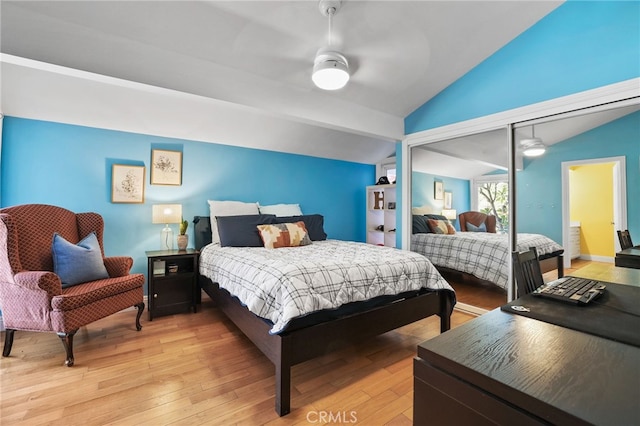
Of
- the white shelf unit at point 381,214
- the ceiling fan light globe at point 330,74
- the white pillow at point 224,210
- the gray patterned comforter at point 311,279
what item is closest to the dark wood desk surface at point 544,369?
the gray patterned comforter at point 311,279

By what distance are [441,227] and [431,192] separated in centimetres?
45

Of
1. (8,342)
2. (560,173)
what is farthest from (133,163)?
(560,173)

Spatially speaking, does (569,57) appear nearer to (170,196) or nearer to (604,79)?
(604,79)

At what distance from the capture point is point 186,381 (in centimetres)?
187

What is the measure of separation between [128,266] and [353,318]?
7.24 feet

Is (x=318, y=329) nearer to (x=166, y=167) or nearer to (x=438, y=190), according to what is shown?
(x=438, y=190)

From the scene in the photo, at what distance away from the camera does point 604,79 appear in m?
2.19

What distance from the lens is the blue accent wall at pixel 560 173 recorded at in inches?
84.0

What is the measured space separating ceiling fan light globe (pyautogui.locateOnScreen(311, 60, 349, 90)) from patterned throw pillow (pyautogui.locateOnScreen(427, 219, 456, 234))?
220 centimetres

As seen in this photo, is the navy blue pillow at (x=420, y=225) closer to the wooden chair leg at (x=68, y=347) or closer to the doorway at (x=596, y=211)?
the doorway at (x=596, y=211)

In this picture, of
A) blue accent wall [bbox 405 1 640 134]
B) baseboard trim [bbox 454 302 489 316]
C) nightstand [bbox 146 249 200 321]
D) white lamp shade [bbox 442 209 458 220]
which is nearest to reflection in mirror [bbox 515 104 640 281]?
blue accent wall [bbox 405 1 640 134]

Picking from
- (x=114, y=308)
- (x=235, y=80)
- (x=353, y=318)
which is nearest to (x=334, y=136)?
(x=235, y=80)

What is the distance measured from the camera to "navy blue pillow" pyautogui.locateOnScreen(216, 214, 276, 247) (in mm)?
3043

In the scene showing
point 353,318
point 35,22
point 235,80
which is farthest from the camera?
point 235,80
